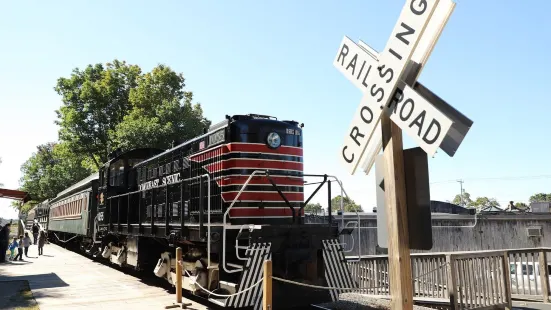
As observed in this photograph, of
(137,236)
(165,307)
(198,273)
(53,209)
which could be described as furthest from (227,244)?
(53,209)

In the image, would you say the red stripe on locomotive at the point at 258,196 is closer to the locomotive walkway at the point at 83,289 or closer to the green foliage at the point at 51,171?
the locomotive walkway at the point at 83,289

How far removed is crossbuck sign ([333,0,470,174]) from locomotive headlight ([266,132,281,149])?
176 inches

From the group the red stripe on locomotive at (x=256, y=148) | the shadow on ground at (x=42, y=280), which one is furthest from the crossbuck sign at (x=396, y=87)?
the shadow on ground at (x=42, y=280)

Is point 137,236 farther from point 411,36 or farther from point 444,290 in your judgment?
point 411,36

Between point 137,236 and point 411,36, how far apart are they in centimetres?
902

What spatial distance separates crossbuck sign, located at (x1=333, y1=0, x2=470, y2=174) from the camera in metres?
2.60

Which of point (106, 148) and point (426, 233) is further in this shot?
Answer: point (106, 148)

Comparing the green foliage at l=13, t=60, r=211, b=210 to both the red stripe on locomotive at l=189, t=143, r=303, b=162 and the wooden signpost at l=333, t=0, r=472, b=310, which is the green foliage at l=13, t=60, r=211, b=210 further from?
the wooden signpost at l=333, t=0, r=472, b=310

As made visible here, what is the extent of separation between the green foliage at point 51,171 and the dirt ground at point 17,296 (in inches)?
1020

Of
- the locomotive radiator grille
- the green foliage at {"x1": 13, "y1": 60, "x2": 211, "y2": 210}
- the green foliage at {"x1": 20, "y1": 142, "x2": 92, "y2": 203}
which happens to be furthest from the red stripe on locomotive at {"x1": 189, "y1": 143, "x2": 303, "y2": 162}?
the green foliage at {"x1": 20, "y1": 142, "x2": 92, "y2": 203}

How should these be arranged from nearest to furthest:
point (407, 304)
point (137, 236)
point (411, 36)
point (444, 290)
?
point (411, 36) < point (407, 304) < point (444, 290) < point (137, 236)

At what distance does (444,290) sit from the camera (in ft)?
26.7

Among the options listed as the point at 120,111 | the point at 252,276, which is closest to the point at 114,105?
the point at 120,111

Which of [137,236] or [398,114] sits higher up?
[398,114]
